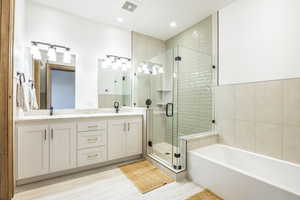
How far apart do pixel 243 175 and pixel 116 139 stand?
180 centimetres

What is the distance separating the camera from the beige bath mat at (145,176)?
71.5 inches

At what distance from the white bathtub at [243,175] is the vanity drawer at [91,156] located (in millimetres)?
1349

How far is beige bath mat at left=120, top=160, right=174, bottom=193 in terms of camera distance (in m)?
1.82

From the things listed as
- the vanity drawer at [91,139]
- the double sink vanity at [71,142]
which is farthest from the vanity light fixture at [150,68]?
the vanity drawer at [91,139]

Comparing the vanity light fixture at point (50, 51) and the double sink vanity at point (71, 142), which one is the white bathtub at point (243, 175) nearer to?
the double sink vanity at point (71, 142)

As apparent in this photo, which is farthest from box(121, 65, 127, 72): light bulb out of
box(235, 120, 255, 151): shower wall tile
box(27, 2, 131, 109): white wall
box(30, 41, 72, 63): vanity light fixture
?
box(235, 120, 255, 151): shower wall tile

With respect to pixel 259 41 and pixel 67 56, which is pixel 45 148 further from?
pixel 259 41

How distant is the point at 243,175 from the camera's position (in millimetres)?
1408

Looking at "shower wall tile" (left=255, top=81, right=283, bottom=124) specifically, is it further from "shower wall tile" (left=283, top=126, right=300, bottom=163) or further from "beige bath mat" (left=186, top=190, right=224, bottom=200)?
"beige bath mat" (left=186, top=190, right=224, bottom=200)

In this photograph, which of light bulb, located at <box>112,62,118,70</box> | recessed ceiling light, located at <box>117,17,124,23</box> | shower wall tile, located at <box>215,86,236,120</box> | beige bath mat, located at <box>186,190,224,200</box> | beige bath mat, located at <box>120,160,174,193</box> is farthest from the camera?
light bulb, located at <box>112,62,118,70</box>

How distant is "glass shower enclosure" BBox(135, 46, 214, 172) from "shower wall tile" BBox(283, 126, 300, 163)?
98cm

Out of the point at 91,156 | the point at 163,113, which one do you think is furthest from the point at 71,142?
the point at 163,113

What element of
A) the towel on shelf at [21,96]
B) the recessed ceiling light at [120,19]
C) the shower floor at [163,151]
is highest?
the recessed ceiling light at [120,19]

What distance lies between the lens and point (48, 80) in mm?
2369
